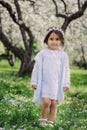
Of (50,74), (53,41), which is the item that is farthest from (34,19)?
(50,74)

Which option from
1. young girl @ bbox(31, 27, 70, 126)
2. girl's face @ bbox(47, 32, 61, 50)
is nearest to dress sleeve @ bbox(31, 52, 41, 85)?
young girl @ bbox(31, 27, 70, 126)

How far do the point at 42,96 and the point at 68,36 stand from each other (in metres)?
32.4

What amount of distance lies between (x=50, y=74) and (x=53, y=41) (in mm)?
552

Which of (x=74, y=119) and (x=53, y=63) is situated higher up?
(x=53, y=63)

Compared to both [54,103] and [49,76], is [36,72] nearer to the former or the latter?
[49,76]

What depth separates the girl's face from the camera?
27.5 ft

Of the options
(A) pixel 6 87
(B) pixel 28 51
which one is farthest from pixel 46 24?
(A) pixel 6 87

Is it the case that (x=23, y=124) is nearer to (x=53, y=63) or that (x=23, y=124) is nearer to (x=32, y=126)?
(x=32, y=126)

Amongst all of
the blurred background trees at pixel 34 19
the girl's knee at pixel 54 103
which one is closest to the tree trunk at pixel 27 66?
the blurred background trees at pixel 34 19

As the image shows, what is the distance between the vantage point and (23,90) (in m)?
15.4

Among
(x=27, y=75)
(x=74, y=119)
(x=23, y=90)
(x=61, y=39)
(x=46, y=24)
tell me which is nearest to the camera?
(x=61, y=39)

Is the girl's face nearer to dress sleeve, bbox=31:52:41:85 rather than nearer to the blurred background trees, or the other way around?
dress sleeve, bbox=31:52:41:85

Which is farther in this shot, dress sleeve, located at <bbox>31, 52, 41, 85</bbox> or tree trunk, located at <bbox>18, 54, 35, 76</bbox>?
tree trunk, located at <bbox>18, 54, 35, 76</bbox>

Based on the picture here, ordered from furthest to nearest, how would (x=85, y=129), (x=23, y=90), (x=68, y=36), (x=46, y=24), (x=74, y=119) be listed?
(x=68, y=36), (x=46, y=24), (x=23, y=90), (x=74, y=119), (x=85, y=129)
